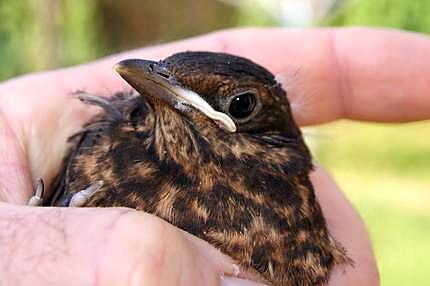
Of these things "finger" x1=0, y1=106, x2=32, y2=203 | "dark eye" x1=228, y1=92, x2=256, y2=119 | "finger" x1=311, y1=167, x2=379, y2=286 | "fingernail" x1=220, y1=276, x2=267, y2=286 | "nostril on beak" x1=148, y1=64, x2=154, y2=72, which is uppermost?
"nostril on beak" x1=148, y1=64, x2=154, y2=72

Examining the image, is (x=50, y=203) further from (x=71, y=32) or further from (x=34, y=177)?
(x=71, y=32)

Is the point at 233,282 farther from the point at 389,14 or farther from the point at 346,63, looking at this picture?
Answer: the point at 389,14

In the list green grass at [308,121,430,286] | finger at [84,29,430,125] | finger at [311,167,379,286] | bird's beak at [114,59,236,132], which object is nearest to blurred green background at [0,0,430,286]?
green grass at [308,121,430,286]

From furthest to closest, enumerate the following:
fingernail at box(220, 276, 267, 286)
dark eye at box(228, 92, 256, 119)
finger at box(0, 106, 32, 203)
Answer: finger at box(0, 106, 32, 203) < dark eye at box(228, 92, 256, 119) < fingernail at box(220, 276, 267, 286)

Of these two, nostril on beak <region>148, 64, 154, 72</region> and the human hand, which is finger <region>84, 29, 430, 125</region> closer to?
the human hand

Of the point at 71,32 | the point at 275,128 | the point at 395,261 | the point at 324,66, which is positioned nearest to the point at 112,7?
the point at 71,32
